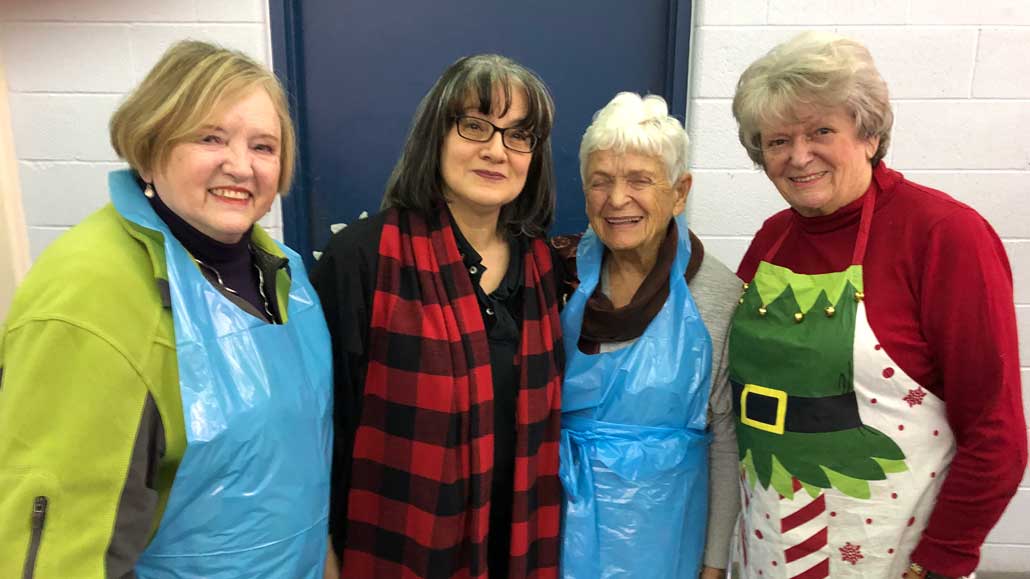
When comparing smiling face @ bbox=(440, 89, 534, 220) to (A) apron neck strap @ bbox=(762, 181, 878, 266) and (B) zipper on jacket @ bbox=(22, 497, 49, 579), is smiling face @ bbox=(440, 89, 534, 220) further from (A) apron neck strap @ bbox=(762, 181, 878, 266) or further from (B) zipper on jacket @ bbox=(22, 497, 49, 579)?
(B) zipper on jacket @ bbox=(22, 497, 49, 579)

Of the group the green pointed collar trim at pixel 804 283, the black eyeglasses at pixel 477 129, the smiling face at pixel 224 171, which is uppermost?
the black eyeglasses at pixel 477 129

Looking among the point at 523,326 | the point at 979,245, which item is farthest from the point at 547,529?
the point at 979,245

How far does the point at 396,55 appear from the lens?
1.79 m

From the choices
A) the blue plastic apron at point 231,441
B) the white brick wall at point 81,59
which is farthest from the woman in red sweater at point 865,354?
the white brick wall at point 81,59

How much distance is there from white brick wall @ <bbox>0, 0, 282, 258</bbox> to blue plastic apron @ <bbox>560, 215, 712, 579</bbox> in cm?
129

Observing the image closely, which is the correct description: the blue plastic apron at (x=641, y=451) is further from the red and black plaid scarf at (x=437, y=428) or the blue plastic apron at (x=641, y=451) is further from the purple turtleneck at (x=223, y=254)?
the purple turtleneck at (x=223, y=254)

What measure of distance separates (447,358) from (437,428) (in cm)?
13

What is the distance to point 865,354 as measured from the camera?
1041mm

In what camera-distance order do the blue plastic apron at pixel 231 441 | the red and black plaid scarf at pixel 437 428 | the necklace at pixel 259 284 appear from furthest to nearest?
the red and black plaid scarf at pixel 437 428 → the necklace at pixel 259 284 → the blue plastic apron at pixel 231 441

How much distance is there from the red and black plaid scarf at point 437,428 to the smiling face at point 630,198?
8.2 inches

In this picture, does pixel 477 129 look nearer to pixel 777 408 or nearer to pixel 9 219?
pixel 777 408

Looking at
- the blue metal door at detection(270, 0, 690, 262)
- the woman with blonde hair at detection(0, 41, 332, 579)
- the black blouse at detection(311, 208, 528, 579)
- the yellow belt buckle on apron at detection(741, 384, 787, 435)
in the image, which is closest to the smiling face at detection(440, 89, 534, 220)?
the black blouse at detection(311, 208, 528, 579)

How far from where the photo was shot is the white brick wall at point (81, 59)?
1717 mm

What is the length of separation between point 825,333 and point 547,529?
2.09 ft
